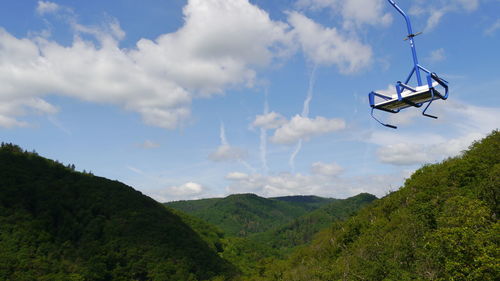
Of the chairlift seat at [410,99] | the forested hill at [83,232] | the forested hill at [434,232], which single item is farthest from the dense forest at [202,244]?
the chairlift seat at [410,99]

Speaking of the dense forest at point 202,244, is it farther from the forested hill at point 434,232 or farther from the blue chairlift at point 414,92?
the blue chairlift at point 414,92

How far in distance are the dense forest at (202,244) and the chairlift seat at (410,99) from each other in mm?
18456

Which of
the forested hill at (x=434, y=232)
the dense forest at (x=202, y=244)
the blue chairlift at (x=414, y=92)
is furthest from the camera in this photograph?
the dense forest at (x=202, y=244)

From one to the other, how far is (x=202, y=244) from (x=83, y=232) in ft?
182

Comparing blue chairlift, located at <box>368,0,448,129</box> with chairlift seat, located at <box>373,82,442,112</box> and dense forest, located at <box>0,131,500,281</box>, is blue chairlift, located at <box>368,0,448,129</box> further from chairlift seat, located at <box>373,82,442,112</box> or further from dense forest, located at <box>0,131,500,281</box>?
dense forest, located at <box>0,131,500,281</box>

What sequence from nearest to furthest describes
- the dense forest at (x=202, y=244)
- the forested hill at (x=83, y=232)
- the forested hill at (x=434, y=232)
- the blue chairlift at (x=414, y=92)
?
the blue chairlift at (x=414, y=92)
the forested hill at (x=434, y=232)
the dense forest at (x=202, y=244)
the forested hill at (x=83, y=232)

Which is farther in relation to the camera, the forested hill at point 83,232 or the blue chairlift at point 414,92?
the forested hill at point 83,232

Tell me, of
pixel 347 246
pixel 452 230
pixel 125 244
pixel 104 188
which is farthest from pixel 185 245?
pixel 452 230

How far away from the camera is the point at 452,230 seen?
3462cm

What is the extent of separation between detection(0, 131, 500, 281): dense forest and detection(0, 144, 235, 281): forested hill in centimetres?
46

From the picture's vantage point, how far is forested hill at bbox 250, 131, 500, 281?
32938 mm

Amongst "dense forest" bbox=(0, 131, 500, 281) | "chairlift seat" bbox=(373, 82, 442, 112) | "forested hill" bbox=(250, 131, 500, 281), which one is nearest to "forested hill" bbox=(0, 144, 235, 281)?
"dense forest" bbox=(0, 131, 500, 281)

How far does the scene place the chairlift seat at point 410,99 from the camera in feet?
63.7

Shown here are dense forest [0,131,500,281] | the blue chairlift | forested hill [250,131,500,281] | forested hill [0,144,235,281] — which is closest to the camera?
the blue chairlift
